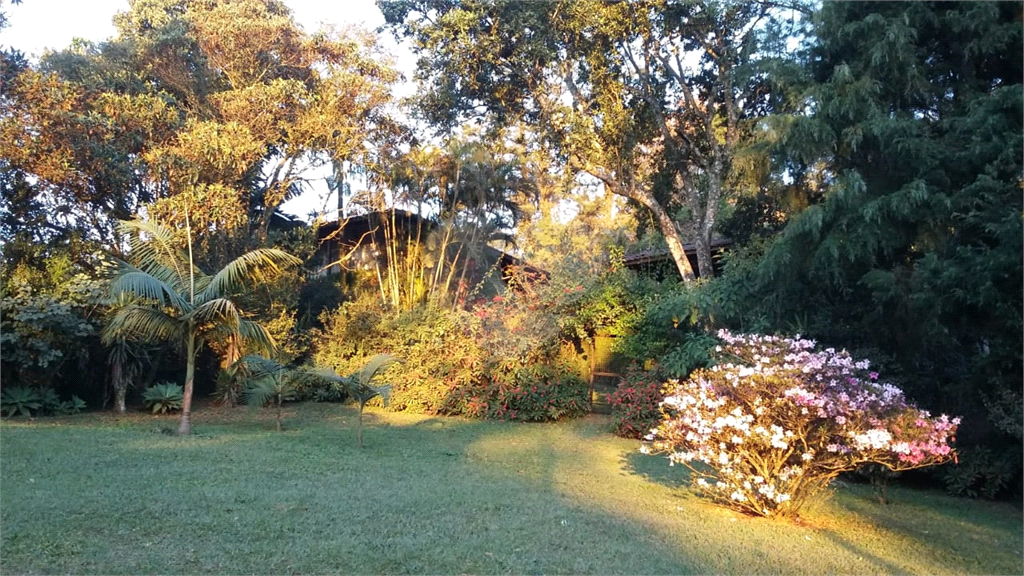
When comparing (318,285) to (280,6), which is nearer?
(280,6)

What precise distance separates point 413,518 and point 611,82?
1039cm

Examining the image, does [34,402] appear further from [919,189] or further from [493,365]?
[919,189]

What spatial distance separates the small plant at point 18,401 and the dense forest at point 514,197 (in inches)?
14.6

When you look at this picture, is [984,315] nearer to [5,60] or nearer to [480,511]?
[480,511]

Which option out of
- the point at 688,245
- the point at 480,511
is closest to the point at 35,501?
the point at 480,511

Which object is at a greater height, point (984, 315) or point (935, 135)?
point (935, 135)

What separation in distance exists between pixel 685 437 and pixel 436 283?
1249 centimetres

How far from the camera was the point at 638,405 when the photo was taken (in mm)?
12438

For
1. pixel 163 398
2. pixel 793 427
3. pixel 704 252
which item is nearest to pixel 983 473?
pixel 793 427

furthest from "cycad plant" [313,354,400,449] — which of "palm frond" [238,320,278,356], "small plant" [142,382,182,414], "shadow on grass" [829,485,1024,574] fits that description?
"shadow on grass" [829,485,1024,574]

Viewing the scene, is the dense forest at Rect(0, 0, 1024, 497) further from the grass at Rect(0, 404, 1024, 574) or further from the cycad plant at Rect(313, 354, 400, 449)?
the grass at Rect(0, 404, 1024, 574)

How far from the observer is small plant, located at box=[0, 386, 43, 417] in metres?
12.5

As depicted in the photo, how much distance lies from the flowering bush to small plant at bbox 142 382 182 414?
10.9 metres

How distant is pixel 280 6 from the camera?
17.0 meters
